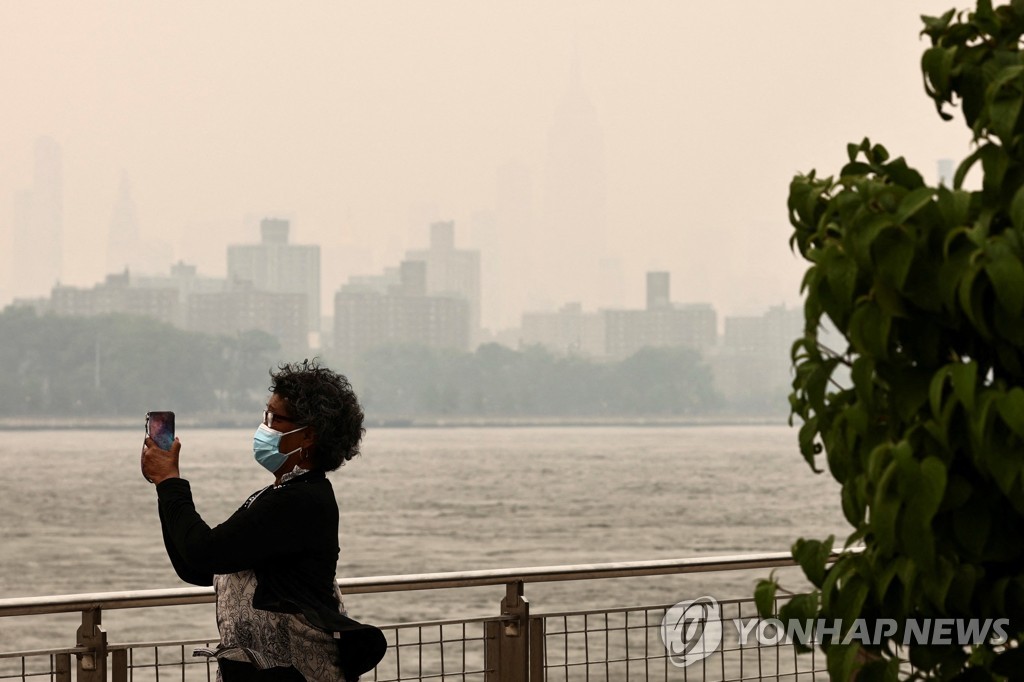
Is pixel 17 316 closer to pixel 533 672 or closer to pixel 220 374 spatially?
pixel 220 374

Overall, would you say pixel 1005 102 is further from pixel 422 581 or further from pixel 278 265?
pixel 278 265

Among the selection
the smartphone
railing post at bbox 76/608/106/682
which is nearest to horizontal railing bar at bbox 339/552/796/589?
railing post at bbox 76/608/106/682

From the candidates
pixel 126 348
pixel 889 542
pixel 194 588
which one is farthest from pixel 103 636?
pixel 126 348

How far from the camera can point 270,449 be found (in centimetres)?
344

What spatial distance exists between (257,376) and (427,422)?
104 feet

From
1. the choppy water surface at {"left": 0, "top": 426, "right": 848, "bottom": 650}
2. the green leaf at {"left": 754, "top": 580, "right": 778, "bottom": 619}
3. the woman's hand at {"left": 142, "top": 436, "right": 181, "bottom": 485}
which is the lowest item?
the choppy water surface at {"left": 0, "top": 426, "right": 848, "bottom": 650}

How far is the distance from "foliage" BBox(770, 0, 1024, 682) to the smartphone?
1618mm

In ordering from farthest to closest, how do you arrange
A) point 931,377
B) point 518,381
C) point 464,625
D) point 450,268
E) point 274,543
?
1. point 450,268
2. point 518,381
3. point 464,625
4. point 274,543
5. point 931,377

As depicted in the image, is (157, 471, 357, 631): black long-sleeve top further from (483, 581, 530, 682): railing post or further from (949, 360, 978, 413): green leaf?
(483, 581, 530, 682): railing post

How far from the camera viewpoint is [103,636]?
4574 mm

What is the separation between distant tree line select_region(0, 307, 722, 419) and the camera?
148250 millimetres

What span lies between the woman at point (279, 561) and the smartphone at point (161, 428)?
2cm

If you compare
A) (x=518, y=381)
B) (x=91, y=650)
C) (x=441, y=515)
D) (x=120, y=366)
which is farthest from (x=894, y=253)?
(x=518, y=381)

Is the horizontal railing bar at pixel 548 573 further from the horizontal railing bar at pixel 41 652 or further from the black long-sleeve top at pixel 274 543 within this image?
the black long-sleeve top at pixel 274 543
